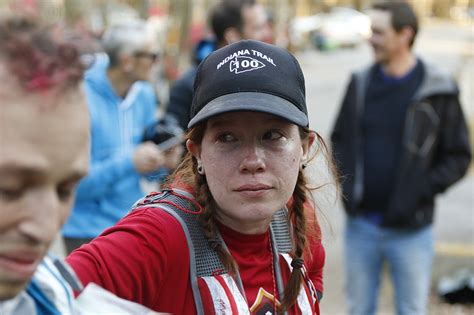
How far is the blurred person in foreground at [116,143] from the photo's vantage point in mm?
4371

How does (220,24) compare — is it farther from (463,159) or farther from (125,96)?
(463,159)

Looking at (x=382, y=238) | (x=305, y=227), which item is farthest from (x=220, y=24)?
(x=305, y=227)

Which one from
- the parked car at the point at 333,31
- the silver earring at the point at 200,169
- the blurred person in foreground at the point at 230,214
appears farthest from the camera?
the parked car at the point at 333,31

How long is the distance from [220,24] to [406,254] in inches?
76.5

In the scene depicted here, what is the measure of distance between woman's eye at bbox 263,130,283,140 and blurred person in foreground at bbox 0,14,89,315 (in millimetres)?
907

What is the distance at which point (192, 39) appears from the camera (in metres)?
24.8

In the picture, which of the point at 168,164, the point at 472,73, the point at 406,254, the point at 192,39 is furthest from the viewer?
the point at 192,39

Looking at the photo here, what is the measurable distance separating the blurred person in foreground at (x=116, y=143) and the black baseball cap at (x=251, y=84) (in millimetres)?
2297

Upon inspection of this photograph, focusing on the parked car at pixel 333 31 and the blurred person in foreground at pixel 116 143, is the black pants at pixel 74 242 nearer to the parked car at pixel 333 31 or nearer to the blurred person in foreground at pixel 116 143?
the blurred person in foreground at pixel 116 143

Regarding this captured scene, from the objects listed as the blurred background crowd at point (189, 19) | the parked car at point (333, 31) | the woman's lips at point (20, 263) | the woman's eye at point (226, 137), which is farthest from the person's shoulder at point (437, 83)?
the parked car at point (333, 31)

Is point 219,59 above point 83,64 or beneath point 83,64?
beneath

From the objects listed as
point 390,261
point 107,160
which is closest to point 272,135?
point 107,160

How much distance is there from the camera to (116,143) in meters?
4.54

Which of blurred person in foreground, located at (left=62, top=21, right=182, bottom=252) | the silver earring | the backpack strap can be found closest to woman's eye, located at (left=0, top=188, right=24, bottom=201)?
the backpack strap
